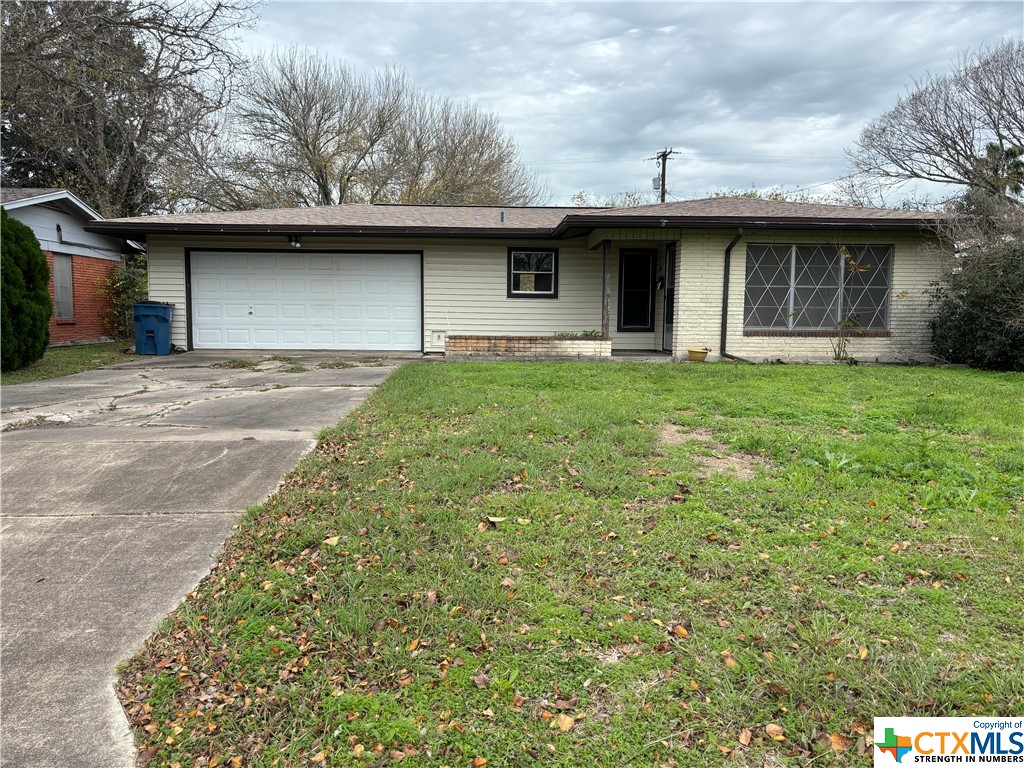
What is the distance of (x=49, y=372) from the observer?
1010 cm

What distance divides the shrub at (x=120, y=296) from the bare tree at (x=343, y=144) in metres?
8.09

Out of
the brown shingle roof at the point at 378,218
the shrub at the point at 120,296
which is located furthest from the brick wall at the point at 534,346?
the shrub at the point at 120,296

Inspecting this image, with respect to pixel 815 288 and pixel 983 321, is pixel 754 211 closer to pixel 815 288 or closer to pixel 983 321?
pixel 815 288

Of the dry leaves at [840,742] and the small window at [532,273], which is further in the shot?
the small window at [532,273]

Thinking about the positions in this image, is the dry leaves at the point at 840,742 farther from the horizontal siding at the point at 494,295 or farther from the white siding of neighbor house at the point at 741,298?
the horizontal siding at the point at 494,295

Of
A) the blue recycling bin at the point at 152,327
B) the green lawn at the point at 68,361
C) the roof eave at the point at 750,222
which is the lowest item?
the green lawn at the point at 68,361

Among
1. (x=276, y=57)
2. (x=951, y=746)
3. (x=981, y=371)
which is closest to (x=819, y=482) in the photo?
(x=951, y=746)

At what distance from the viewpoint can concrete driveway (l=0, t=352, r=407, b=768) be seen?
2232 millimetres

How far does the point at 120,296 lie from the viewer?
1761cm

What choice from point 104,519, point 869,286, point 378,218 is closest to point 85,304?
point 378,218

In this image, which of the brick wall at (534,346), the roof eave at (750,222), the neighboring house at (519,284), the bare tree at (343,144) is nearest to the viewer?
the roof eave at (750,222)

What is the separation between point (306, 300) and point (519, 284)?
472cm

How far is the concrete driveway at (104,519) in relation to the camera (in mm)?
2232

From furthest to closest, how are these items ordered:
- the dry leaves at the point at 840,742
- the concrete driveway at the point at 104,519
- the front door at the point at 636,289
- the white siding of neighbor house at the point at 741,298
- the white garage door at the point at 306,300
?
the front door at the point at 636,289 < the white garage door at the point at 306,300 < the white siding of neighbor house at the point at 741,298 < the concrete driveway at the point at 104,519 < the dry leaves at the point at 840,742
